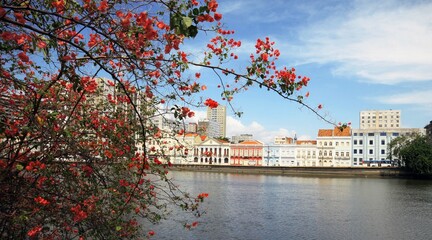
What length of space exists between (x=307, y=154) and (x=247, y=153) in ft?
36.3

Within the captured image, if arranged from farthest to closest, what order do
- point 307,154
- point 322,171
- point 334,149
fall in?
point 307,154, point 334,149, point 322,171

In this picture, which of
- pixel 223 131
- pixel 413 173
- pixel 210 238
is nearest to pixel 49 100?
pixel 210 238

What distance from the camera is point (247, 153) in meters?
81.8

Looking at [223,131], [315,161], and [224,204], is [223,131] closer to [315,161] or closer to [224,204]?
[315,161]

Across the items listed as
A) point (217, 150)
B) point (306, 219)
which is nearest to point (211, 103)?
point (306, 219)

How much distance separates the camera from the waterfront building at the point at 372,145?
74375mm

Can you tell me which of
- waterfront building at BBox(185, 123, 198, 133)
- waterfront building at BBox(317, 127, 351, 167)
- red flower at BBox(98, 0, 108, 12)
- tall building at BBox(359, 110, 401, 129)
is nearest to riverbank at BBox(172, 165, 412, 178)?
waterfront building at BBox(317, 127, 351, 167)

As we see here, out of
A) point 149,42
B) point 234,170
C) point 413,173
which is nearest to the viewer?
point 149,42

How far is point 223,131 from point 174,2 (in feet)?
586

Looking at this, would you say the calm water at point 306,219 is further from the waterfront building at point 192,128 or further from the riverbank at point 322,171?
the riverbank at point 322,171

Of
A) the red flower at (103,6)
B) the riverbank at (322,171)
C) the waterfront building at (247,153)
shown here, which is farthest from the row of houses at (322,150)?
the red flower at (103,6)

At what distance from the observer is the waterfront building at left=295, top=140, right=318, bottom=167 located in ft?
257

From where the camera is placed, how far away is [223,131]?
182 m

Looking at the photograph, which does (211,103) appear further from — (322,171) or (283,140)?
(283,140)
